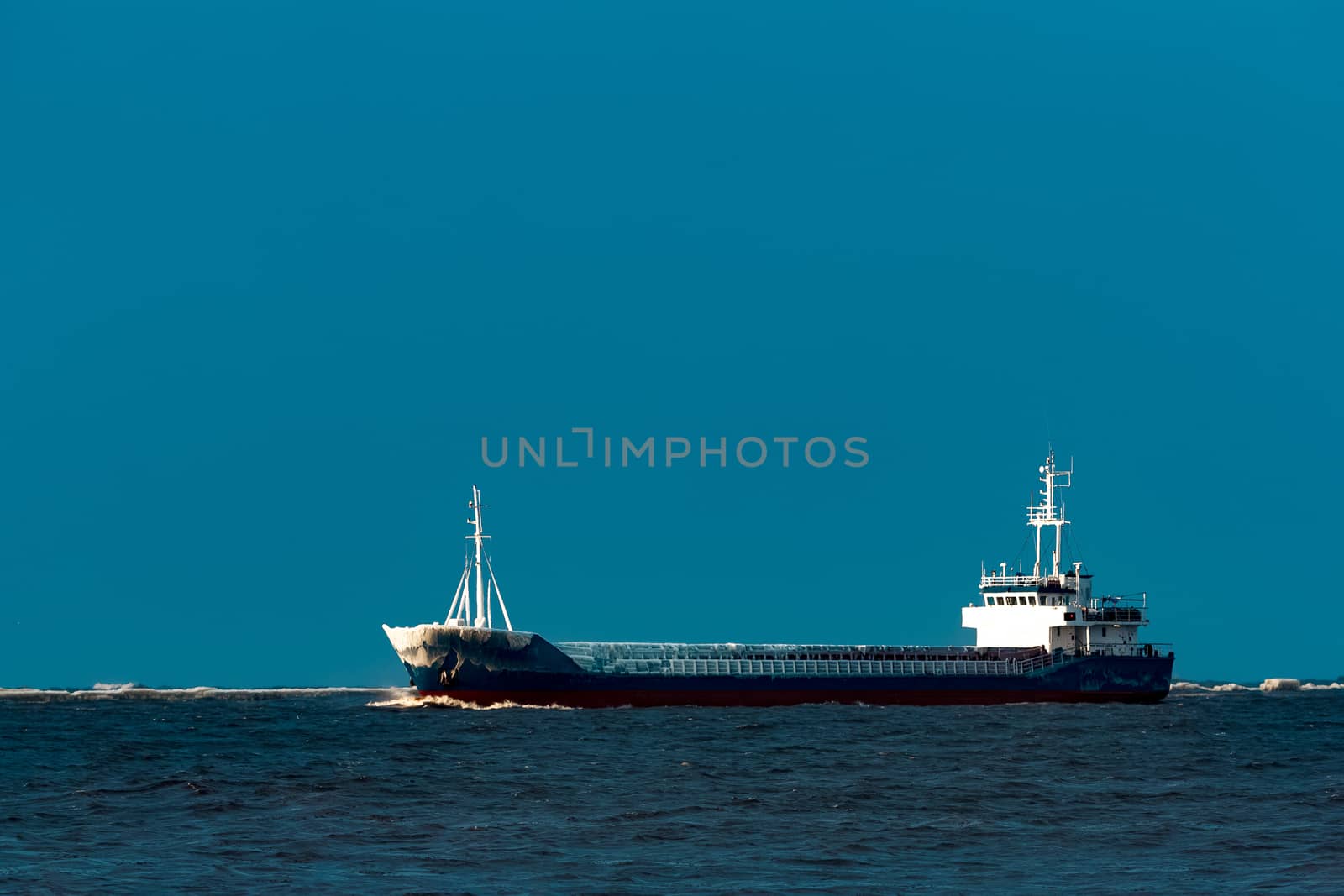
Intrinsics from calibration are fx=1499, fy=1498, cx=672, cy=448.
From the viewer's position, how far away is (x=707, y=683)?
80.4 meters

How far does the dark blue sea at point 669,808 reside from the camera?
93.5ft

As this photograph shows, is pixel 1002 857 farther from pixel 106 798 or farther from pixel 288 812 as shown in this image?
pixel 106 798

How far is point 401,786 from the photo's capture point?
4125 centimetres

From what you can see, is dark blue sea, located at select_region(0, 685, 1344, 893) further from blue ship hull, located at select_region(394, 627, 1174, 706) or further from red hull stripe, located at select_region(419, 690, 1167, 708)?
red hull stripe, located at select_region(419, 690, 1167, 708)

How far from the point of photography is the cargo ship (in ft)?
250

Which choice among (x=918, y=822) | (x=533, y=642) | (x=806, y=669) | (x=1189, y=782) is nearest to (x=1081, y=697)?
(x=806, y=669)

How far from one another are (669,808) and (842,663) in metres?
47.9

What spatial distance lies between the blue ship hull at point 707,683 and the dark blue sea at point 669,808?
9559 mm

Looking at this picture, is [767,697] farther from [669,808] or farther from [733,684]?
[669,808]

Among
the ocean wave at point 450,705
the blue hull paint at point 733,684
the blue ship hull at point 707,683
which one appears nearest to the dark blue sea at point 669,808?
the blue ship hull at point 707,683

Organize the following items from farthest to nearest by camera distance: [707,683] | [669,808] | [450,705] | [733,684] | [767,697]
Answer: [767,697]
[733,684]
[707,683]
[450,705]
[669,808]

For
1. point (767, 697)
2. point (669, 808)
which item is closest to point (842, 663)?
point (767, 697)

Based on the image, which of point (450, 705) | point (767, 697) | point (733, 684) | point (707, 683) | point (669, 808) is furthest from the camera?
point (767, 697)

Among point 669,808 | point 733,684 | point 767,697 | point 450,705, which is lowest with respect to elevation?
point 450,705
